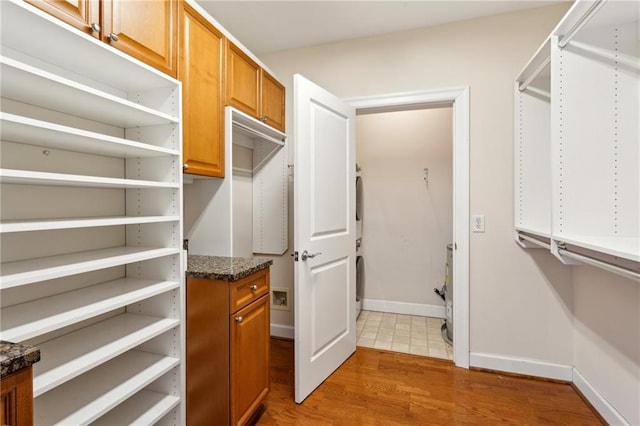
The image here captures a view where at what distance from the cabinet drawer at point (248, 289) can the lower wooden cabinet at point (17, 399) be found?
0.79 meters

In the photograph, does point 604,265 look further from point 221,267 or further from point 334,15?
point 334,15

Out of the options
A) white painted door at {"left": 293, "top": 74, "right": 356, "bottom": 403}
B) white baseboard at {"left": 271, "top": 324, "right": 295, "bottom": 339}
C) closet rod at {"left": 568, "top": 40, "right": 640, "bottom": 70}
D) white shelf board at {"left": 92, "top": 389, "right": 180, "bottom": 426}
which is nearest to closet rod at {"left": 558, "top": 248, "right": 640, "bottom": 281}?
closet rod at {"left": 568, "top": 40, "right": 640, "bottom": 70}

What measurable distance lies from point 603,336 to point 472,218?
993 millimetres

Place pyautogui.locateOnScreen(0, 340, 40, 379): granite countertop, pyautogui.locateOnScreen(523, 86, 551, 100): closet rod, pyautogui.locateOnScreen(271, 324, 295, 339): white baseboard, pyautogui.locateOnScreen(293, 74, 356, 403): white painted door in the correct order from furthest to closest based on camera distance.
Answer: pyautogui.locateOnScreen(271, 324, 295, 339): white baseboard
pyautogui.locateOnScreen(523, 86, 551, 100): closet rod
pyautogui.locateOnScreen(293, 74, 356, 403): white painted door
pyautogui.locateOnScreen(0, 340, 40, 379): granite countertop

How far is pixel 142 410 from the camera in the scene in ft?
4.23

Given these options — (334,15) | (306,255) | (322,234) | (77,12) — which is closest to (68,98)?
(77,12)

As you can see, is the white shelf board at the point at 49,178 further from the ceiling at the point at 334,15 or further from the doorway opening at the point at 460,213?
the doorway opening at the point at 460,213

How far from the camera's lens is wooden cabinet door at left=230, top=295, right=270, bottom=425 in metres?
1.44

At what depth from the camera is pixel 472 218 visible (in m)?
2.28

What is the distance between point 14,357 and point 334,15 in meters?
2.49

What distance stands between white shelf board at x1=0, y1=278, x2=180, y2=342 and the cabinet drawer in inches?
10.2

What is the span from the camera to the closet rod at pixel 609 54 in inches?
53.9

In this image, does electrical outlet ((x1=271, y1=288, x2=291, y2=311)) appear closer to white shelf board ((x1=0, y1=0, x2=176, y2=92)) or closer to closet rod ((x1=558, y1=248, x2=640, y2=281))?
white shelf board ((x1=0, y1=0, x2=176, y2=92))

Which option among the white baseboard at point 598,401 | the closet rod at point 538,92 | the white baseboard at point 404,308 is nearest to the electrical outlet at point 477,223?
the closet rod at point 538,92
